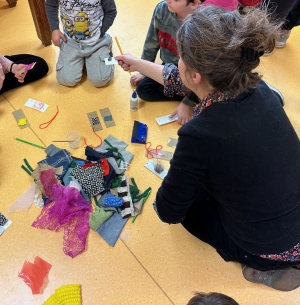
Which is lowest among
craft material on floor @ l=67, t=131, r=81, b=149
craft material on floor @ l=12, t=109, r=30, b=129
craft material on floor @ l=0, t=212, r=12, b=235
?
craft material on floor @ l=0, t=212, r=12, b=235

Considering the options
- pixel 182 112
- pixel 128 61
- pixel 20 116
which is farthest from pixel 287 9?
pixel 20 116

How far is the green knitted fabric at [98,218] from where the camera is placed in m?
1.27

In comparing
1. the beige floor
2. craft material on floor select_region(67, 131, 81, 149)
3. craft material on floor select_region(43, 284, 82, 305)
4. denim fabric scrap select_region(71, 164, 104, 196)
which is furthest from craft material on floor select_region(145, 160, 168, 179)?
craft material on floor select_region(43, 284, 82, 305)

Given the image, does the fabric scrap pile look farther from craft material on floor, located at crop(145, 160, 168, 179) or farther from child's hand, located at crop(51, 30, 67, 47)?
child's hand, located at crop(51, 30, 67, 47)

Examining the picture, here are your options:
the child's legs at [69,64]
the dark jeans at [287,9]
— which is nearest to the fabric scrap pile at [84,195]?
the child's legs at [69,64]

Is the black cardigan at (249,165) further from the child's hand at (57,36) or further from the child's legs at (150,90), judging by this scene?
the child's hand at (57,36)

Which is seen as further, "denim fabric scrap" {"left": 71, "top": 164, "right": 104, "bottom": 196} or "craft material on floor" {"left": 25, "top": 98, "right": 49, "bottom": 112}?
"craft material on floor" {"left": 25, "top": 98, "right": 49, "bottom": 112}

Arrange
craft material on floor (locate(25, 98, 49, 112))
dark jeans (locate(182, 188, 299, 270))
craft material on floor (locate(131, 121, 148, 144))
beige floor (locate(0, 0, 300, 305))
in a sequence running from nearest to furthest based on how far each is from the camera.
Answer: dark jeans (locate(182, 188, 299, 270))
beige floor (locate(0, 0, 300, 305))
craft material on floor (locate(131, 121, 148, 144))
craft material on floor (locate(25, 98, 49, 112))

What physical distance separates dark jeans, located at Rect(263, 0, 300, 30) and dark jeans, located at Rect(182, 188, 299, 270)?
1002 mm

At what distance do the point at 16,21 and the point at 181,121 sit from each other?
1.33m

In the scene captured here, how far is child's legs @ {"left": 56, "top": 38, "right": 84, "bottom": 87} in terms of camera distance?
171 centimetres

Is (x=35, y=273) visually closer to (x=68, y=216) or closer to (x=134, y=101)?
(x=68, y=216)

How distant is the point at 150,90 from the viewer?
1.65 m

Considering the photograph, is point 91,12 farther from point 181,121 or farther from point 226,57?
point 226,57
